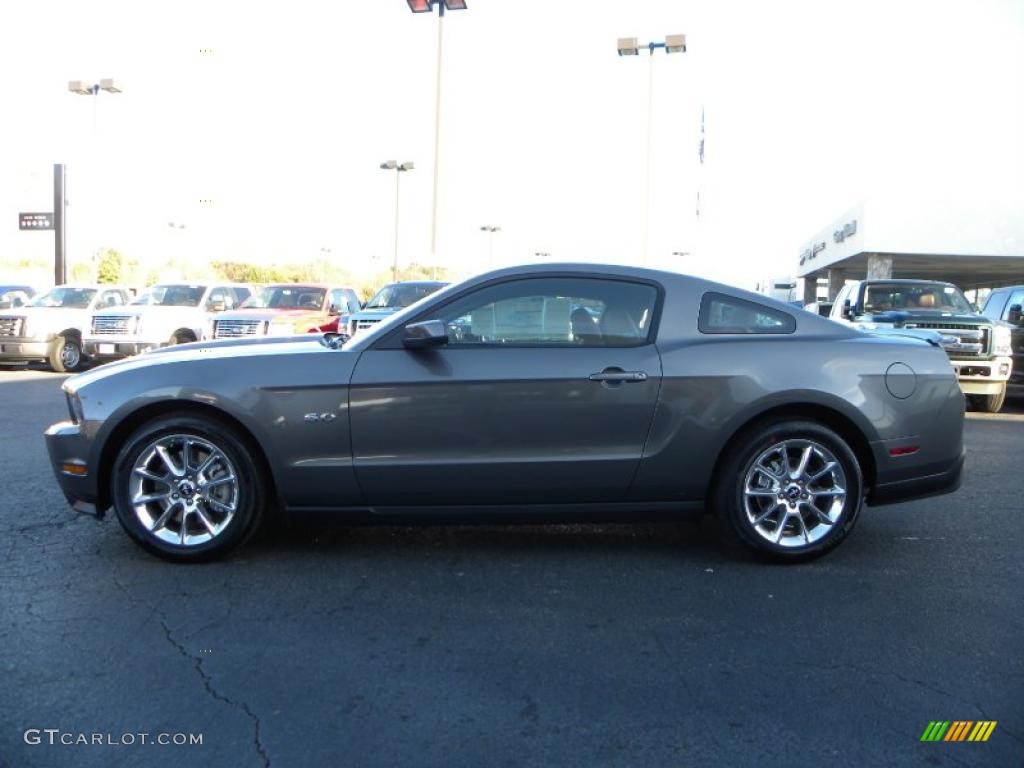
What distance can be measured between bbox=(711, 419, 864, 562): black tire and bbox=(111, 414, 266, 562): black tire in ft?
8.16

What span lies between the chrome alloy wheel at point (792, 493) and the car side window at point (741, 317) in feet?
2.09

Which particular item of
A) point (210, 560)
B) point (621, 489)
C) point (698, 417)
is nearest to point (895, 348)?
point (698, 417)

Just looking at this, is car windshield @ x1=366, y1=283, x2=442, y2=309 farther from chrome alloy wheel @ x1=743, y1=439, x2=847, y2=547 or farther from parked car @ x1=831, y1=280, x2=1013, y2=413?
chrome alloy wheel @ x1=743, y1=439, x2=847, y2=547

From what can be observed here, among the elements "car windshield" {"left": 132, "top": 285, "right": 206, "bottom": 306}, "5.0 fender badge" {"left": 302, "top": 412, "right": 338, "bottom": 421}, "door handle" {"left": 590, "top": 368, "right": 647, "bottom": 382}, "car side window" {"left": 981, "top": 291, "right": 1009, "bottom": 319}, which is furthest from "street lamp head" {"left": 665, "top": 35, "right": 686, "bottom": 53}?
"5.0 fender badge" {"left": 302, "top": 412, "right": 338, "bottom": 421}

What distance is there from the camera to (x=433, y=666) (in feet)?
12.2

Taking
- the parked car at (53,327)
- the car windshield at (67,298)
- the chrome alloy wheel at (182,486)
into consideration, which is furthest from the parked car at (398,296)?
the chrome alloy wheel at (182,486)

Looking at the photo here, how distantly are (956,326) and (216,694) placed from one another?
11131 millimetres

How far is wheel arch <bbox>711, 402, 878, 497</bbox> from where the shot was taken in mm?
5027

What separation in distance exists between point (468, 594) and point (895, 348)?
2.72 metres

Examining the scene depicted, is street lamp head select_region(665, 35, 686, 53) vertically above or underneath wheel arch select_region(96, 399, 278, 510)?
above

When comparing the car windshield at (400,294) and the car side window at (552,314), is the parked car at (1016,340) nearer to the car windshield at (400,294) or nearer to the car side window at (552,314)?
the car windshield at (400,294)

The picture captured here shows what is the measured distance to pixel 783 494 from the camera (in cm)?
503

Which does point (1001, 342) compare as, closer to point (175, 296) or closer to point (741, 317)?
point (741, 317)

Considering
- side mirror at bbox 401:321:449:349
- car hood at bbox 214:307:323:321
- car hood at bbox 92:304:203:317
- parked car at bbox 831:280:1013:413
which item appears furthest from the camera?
car hood at bbox 92:304:203:317
